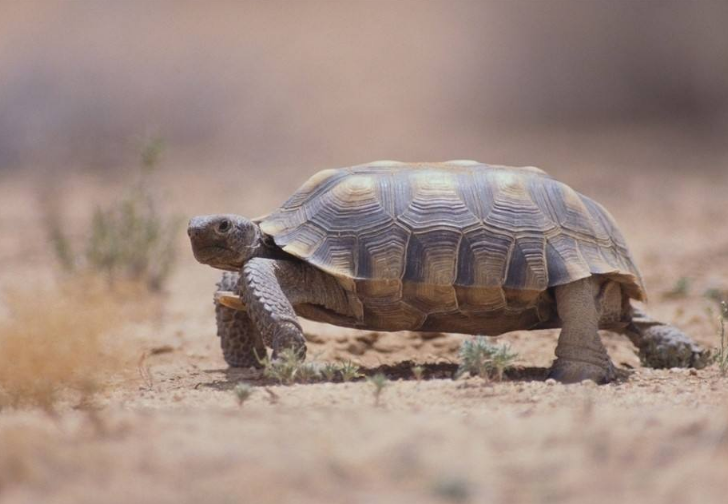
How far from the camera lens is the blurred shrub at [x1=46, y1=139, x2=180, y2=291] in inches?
387

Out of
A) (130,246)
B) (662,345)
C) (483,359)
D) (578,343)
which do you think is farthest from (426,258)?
(130,246)

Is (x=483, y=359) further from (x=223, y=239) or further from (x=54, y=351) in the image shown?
(x=54, y=351)

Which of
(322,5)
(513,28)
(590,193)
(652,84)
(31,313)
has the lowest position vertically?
(31,313)

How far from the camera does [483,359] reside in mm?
5344

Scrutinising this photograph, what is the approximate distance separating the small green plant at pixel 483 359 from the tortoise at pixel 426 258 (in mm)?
464

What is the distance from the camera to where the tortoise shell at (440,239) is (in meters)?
5.76

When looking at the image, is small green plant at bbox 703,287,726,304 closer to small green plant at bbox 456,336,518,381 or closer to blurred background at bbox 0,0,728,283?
small green plant at bbox 456,336,518,381

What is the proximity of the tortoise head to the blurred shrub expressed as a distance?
3940 millimetres

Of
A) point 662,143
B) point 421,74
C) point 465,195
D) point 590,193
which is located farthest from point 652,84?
point 465,195

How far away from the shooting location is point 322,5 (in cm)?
3067

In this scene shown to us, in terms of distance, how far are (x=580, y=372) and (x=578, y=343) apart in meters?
0.17

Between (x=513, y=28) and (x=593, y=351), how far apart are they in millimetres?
22285

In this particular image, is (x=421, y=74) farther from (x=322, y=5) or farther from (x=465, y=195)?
(x=465, y=195)

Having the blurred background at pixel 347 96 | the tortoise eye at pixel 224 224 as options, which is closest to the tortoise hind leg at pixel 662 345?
the tortoise eye at pixel 224 224
